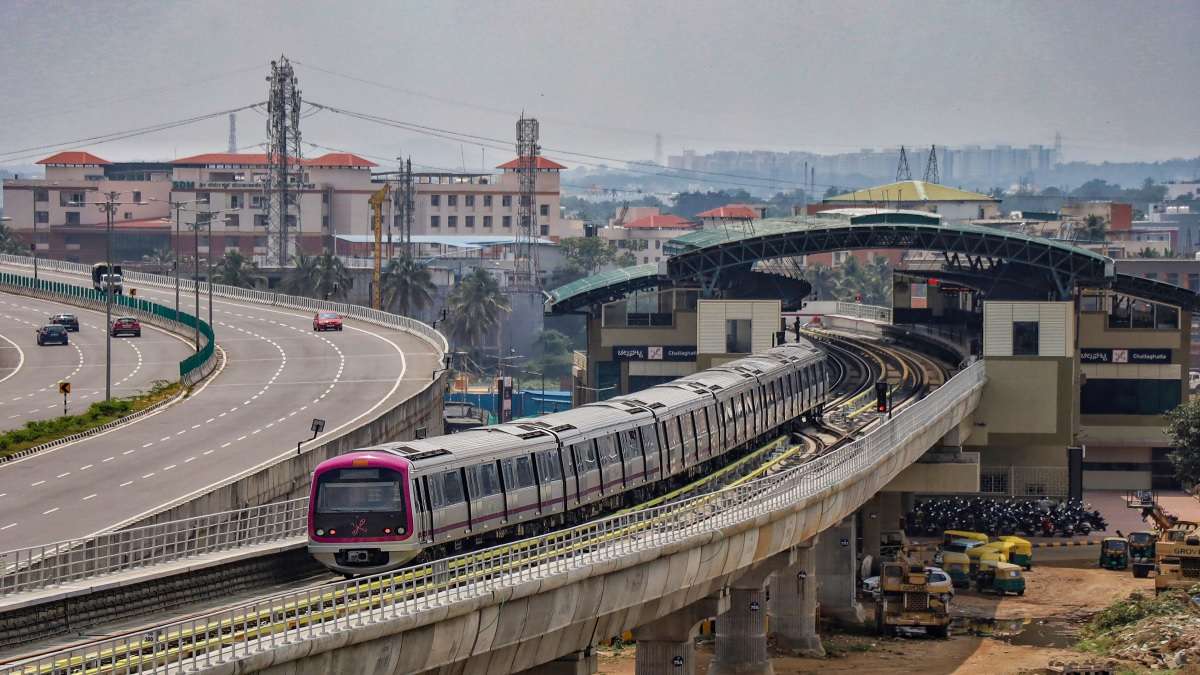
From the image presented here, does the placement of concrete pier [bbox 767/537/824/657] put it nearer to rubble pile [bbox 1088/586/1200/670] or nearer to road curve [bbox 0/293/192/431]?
rubble pile [bbox 1088/586/1200/670]

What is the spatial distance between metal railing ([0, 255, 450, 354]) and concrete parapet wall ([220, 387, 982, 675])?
55818mm

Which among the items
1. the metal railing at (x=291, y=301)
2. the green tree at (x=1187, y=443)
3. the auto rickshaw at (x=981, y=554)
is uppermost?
the metal railing at (x=291, y=301)

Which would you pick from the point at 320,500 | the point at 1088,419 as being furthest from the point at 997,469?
the point at 320,500

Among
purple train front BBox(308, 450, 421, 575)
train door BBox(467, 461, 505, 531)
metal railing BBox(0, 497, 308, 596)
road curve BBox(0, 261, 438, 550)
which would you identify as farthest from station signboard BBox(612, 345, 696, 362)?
purple train front BBox(308, 450, 421, 575)

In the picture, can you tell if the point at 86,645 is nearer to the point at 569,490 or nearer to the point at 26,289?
the point at 569,490

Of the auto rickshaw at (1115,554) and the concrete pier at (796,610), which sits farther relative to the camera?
the auto rickshaw at (1115,554)

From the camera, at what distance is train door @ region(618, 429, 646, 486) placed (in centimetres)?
5525

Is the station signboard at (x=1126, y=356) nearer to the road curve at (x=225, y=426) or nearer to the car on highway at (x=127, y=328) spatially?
the road curve at (x=225, y=426)

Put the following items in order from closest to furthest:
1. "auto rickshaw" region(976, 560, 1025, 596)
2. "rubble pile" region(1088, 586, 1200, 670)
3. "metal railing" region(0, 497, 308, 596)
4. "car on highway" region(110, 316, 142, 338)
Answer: "metal railing" region(0, 497, 308, 596) → "rubble pile" region(1088, 586, 1200, 670) → "auto rickshaw" region(976, 560, 1025, 596) → "car on highway" region(110, 316, 142, 338)

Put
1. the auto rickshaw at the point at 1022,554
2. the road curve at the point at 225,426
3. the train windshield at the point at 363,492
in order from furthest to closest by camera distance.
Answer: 1. the auto rickshaw at the point at 1022,554
2. the road curve at the point at 225,426
3. the train windshield at the point at 363,492

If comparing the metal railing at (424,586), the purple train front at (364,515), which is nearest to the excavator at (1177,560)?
the metal railing at (424,586)

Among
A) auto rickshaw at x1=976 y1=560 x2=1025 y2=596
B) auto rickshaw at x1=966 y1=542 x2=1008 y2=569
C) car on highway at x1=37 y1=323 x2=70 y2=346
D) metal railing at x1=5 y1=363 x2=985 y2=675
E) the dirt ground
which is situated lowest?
the dirt ground

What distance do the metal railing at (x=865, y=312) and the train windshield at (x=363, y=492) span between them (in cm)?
10902

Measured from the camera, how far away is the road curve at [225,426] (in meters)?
56.6
